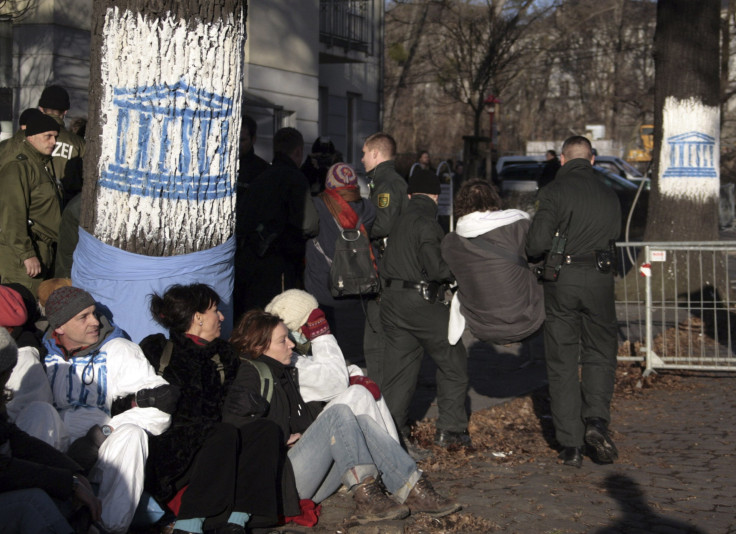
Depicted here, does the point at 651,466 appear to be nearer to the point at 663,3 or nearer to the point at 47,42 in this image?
the point at 663,3

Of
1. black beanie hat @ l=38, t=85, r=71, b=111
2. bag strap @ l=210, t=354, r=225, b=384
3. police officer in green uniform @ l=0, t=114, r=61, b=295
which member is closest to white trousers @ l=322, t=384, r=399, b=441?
bag strap @ l=210, t=354, r=225, b=384

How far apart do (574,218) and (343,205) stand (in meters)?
1.62

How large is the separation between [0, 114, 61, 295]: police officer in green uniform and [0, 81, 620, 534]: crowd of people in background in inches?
0.5

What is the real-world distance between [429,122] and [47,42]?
37.4 meters

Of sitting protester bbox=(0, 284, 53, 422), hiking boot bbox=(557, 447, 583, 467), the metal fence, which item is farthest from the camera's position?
the metal fence

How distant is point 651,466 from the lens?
618 cm

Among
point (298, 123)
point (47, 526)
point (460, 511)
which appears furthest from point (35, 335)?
point (298, 123)

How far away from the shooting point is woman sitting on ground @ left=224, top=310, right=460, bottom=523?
494cm

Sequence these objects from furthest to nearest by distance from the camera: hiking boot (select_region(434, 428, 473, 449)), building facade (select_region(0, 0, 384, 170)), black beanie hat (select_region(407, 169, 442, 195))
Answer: building facade (select_region(0, 0, 384, 170)) < black beanie hat (select_region(407, 169, 442, 195)) < hiking boot (select_region(434, 428, 473, 449))

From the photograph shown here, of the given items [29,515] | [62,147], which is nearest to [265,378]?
[29,515]

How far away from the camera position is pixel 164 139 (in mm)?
4898

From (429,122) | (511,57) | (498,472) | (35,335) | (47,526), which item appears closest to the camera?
(47,526)

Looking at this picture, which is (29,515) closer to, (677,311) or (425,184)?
(425,184)

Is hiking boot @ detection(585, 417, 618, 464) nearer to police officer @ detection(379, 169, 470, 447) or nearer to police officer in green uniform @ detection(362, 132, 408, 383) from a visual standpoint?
police officer @ detection(379, 169, 470, 447)
